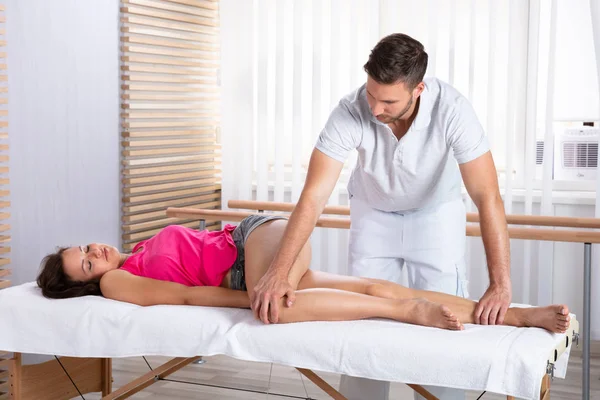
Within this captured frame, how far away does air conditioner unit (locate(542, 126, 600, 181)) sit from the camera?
163 inches

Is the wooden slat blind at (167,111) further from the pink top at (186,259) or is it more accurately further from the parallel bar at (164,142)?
the pink top at (186,259)

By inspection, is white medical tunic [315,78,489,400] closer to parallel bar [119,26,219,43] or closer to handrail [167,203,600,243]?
handrail [167,203,600,243]

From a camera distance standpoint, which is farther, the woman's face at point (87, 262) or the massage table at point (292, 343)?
the woman's face at point (87, 262)

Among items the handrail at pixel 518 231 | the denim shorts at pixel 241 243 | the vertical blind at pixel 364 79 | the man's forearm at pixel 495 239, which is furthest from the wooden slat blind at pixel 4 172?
the man's forearm at pixel 495 239

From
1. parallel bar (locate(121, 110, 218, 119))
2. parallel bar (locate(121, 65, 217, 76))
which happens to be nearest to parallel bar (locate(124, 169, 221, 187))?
parallel bar (locate(121, 110, 218, 119))

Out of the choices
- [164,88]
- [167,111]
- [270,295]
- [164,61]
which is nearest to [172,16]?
[164,61]

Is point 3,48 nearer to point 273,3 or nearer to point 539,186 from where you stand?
point 273,3

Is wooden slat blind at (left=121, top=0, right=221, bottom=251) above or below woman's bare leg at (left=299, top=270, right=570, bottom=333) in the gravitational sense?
above

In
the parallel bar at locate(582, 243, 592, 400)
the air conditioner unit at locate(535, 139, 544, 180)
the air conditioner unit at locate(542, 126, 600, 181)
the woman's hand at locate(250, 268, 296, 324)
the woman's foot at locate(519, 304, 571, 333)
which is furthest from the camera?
the air conditioner unit at locate(535, 139, 544, 180)

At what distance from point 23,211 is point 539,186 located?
2.71 metres

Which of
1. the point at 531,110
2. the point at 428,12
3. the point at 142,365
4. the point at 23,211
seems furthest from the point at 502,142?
the point at 23,211

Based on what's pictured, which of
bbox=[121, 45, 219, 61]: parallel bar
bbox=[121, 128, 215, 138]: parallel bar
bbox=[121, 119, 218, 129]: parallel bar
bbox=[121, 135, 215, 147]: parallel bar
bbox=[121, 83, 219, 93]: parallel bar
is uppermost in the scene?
bbox=[121, 45, 219, 61]: parallel bar

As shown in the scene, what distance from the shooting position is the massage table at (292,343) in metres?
1.98

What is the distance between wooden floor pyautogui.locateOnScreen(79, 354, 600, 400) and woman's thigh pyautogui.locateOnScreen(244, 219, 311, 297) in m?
0.79
